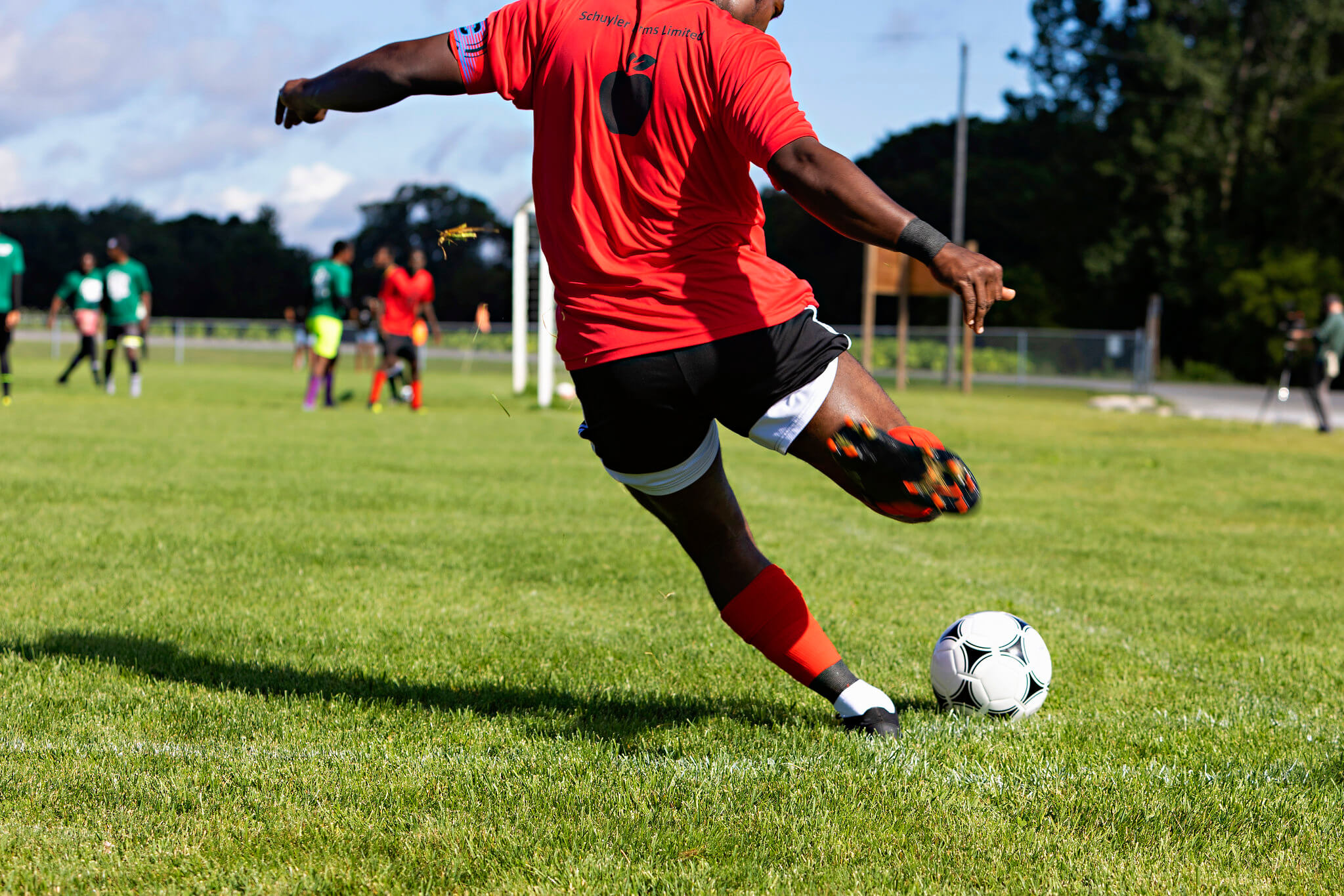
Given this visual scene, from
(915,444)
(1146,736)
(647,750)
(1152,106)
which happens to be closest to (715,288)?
(915,444)

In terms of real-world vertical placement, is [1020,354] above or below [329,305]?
below

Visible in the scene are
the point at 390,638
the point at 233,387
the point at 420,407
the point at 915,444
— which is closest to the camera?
the point at 915,444

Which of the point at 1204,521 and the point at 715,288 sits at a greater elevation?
the point at 715,288

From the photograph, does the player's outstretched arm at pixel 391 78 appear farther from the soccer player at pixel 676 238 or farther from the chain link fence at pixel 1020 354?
the chain link fence at pixel 1020 354

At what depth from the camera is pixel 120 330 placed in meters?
17.4

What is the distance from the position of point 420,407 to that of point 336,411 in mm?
1563

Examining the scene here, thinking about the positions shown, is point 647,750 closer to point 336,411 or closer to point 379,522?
point 379,522

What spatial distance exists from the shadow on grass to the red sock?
0.90 feet

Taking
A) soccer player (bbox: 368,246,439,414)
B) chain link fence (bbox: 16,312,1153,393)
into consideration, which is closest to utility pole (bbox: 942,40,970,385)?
chain link fence (bbox: 16,312,1153,393)

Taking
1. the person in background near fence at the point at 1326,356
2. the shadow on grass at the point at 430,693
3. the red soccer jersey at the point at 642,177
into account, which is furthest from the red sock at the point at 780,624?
the person in background near fence at the point at 1326,356

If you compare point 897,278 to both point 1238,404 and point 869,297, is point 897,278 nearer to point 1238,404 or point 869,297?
point 869,297

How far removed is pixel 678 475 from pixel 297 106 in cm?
157

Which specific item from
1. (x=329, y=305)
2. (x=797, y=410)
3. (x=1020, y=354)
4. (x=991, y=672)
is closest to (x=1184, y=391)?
(x=1020, y=354)

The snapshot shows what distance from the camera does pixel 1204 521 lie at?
8.21 m
